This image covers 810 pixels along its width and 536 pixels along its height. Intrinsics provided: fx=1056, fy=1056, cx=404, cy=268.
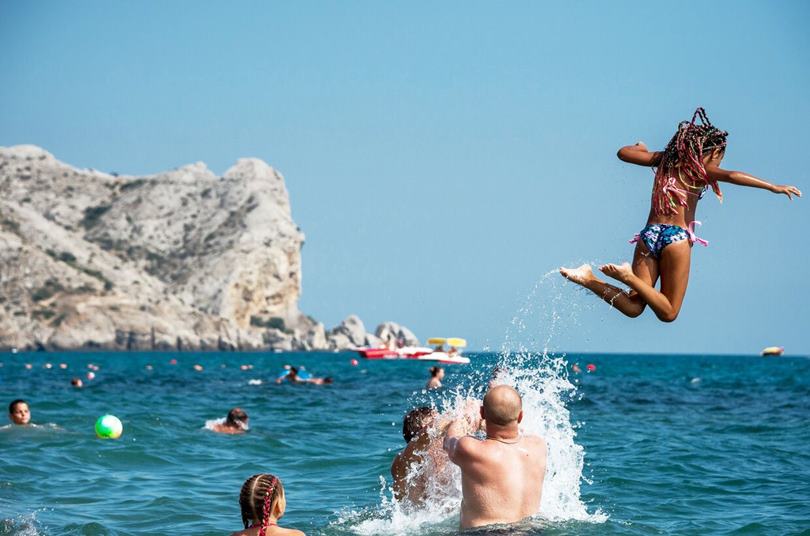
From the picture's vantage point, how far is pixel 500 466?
28.6 feet

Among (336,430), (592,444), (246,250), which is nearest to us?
(592,444)

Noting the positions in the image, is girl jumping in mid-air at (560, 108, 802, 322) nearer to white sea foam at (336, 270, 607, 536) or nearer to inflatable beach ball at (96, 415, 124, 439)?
white sea foam at (336, 270, 607, 536)

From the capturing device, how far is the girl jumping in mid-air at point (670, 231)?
9.40 metres

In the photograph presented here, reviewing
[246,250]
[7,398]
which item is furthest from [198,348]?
[7,398]

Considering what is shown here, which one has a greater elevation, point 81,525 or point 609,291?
point 609,291

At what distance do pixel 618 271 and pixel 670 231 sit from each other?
62 cm

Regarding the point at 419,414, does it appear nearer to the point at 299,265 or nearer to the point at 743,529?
the point at 743,529

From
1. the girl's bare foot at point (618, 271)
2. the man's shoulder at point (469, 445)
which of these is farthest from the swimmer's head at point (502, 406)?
the girl's bare foot at point (618, 271)

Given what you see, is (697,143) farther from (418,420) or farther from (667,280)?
(418,420)

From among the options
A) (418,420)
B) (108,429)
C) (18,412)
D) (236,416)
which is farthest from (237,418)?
(418,420)

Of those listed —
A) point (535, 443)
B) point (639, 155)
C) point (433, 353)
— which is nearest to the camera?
point (535, 443)

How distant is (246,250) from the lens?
481ft

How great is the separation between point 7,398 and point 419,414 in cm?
2396

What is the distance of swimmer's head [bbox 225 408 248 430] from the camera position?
812 inches
